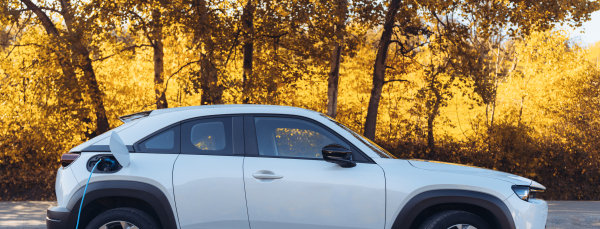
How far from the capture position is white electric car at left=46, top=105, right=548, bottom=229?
3.52 meters

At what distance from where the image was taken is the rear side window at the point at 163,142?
12.1ft

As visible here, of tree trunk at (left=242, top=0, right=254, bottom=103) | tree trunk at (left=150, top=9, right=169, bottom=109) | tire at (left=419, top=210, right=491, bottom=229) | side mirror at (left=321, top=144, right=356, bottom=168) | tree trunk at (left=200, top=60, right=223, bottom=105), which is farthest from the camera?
tree trunk at (left=242, top=0, right=254, bottom=103)

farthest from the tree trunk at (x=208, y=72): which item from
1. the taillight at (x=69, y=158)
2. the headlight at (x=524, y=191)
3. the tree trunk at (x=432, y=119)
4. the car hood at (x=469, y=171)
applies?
the headlight at (x=524, y=191)

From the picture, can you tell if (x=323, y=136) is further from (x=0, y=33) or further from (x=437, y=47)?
(x=0, y=33)

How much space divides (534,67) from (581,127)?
931 centimetres

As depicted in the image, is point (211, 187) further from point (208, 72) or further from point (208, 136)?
point (208, 72)

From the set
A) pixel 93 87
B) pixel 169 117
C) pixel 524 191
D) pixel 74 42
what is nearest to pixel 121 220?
pixel 169 117

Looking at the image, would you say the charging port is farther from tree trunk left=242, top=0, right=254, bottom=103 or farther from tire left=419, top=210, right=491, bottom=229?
tree trunk left=242, top=0, right=254, bottom=103

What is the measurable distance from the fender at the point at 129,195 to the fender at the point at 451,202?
1.87 metres

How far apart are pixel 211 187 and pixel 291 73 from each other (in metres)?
11.2

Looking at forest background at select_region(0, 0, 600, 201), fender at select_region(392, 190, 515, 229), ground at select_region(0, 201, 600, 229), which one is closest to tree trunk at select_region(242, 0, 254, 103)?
forest background at select_region(0, 0, 600, 201)

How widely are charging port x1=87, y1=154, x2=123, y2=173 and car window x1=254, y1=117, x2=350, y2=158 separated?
3.93ft

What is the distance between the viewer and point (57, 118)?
13.6 m

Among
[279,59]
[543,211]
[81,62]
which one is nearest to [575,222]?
[543,211]
